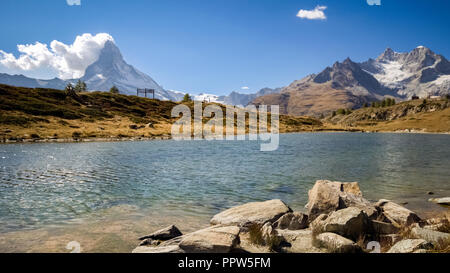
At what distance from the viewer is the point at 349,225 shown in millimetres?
12391

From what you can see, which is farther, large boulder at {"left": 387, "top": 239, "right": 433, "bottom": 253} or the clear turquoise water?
the clear turquoise water

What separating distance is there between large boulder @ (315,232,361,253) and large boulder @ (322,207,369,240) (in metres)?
0.74

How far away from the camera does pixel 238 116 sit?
184 metres

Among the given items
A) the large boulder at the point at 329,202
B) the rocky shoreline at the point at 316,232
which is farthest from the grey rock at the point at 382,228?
the large boulder at the point at 329,202

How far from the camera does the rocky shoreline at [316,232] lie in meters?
10.4

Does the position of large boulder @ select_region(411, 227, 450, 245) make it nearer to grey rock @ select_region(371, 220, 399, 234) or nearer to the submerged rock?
grey rock @ select_region(371, 220, 399, 234)

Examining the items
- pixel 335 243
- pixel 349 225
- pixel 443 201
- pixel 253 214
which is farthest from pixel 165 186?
pixel 443 201

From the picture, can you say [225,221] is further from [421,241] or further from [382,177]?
[382,177]

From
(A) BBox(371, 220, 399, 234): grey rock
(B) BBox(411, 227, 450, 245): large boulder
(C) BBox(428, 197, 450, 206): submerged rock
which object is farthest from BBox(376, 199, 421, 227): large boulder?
(C) BBox(428, 197, 450, 206): submerged rock

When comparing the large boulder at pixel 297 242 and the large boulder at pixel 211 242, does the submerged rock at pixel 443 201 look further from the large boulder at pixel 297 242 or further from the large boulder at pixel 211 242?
the large boulder at pixel 211 242

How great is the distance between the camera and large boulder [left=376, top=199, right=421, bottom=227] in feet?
47.5

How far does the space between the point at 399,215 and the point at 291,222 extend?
19.6ft
